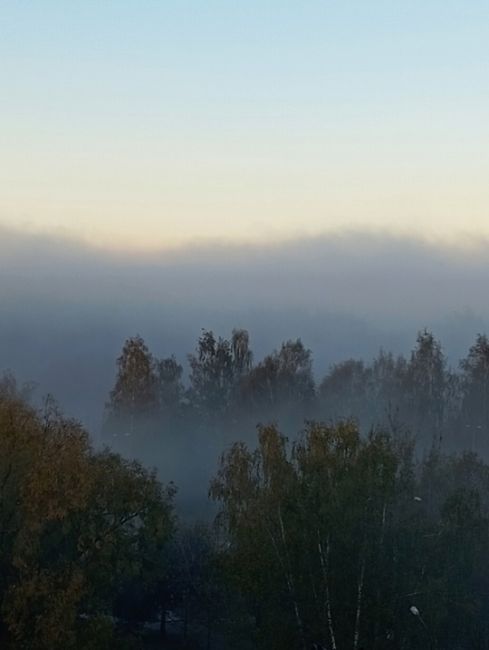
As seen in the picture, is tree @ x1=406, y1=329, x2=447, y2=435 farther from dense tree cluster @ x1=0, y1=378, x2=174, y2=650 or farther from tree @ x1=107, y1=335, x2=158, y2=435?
dense tree cluster @ x1=0, y1=378, x2=174, y2=650

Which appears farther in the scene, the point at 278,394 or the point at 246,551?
the point at 278,394

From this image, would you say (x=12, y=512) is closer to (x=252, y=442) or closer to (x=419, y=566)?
(x=419, y=566)

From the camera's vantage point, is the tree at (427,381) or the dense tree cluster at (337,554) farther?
the tree at (427,381)

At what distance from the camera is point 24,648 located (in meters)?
22.9

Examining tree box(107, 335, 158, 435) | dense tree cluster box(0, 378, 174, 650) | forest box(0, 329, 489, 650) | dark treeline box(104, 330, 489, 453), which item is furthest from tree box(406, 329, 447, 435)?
dense tree cluster box(0, 378, 174, 650)

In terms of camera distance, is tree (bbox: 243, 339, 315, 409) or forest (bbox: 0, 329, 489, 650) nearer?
forest (bbox: 0, 329, 489, 650)

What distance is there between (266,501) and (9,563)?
753 centimetres

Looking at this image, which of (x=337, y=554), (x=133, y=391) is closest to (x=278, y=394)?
(x=133, y=391)

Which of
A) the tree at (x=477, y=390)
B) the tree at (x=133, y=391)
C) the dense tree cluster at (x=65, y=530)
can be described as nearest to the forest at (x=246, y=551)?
the dense tree cluster at (x=65, y=530)

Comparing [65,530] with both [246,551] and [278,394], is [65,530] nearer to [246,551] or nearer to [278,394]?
[246,551]

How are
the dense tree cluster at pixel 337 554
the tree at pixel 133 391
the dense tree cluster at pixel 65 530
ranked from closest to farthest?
the dense tree cluster at pixel 65 530 → the dense tree cluster at pixel 337 554 → the tree at pixel 133 391

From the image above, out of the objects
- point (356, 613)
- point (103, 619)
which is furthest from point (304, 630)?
point (103, 619)

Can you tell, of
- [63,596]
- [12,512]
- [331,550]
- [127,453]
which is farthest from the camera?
[127,453]

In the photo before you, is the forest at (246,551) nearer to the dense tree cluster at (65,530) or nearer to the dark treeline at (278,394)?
the dense tree cluster at (65,530)
